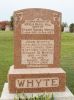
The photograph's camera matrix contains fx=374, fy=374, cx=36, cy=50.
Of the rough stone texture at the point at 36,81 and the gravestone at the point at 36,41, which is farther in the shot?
the gravestone at the point at 36,41

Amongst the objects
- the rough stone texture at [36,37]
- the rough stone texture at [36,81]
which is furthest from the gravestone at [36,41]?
the rough stone texture at [36,81]

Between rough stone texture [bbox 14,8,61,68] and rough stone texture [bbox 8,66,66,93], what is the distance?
365 mm

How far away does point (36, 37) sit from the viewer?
756 centimetres

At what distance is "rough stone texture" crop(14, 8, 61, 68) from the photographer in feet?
24.6

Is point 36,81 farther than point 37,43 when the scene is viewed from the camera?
No

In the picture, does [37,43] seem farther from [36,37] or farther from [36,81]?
[36,81]

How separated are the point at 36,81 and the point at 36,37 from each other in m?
0.93

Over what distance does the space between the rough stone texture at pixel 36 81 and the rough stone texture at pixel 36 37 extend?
0.37 m

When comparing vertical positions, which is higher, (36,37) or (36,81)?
(36,37)

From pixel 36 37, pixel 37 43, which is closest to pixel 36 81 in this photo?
pixel 37 43

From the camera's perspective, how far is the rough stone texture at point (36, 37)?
750cm

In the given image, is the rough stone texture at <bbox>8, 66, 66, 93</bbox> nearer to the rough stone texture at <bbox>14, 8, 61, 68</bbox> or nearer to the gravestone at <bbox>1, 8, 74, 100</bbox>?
the gravestone at <bbox>1, 8, 74, 100</bbox>

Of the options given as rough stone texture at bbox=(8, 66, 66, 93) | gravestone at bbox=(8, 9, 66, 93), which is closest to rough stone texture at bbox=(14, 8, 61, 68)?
gravestone at bbox=(8, 9, 66, 93)

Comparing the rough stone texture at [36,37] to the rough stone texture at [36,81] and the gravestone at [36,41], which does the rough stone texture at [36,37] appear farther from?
the rough stone texture at [36,81]
